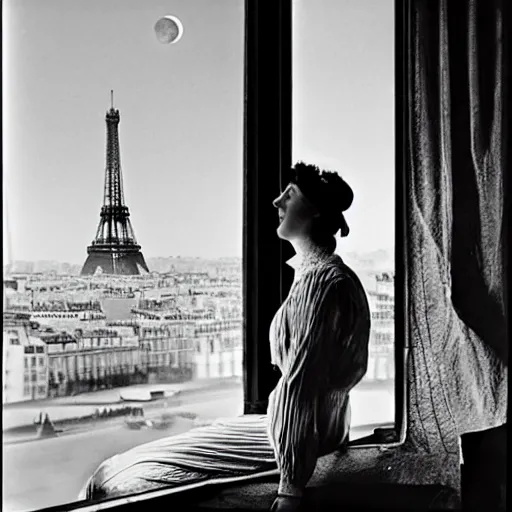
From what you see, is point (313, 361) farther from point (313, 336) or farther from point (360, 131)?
point (360, 131)

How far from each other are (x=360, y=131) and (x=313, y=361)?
13.5 inches

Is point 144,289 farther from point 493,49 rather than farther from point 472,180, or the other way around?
point 493,49

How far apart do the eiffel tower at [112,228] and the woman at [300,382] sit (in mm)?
221

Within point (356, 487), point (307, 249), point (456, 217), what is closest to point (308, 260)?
point (307, 249)

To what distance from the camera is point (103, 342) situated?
45.6 inches

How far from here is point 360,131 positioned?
1.24 metres

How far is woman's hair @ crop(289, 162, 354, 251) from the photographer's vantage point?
121 cm

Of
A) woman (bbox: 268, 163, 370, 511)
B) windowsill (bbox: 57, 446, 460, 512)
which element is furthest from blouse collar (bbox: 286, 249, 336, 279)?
windowsill (bbox: 57, 446, 460, 512)

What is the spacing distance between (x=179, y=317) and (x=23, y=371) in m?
0.23

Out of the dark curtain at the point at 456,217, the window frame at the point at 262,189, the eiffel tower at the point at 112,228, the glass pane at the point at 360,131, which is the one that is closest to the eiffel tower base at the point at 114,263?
the eiffel tower at the point at 112,228

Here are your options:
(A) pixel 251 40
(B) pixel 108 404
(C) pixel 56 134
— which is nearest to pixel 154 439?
(B) pixel 108 404

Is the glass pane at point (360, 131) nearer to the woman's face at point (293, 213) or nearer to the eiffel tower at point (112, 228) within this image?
the woman's face at point (293, 213)

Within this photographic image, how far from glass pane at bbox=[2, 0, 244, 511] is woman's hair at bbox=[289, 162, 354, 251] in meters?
0.10

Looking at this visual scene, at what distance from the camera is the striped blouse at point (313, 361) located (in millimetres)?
1194
